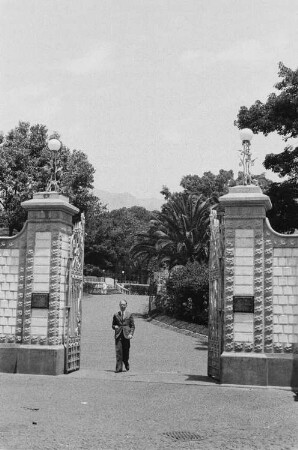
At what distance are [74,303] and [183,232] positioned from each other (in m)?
19.8

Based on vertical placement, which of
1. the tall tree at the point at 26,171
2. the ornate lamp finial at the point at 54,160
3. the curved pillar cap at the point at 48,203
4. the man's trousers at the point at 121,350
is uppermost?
the tall tree at the point at 26,171

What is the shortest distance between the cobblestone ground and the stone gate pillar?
560mm

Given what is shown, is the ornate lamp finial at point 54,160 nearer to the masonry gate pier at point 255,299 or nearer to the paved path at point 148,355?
the masonry gate pier at point 255,299

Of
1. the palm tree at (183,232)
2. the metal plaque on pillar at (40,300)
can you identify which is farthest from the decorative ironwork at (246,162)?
the palm tree at (183,232)

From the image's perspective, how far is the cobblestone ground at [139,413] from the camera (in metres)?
7.52

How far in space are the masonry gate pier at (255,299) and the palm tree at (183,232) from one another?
20018mm

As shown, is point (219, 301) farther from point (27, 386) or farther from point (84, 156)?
point (84, 156)

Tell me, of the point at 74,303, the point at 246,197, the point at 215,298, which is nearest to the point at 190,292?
the point at 74,303

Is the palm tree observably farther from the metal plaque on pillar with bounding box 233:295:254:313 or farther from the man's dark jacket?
the metal plaque on pillar with bounding box 233:295:254:313

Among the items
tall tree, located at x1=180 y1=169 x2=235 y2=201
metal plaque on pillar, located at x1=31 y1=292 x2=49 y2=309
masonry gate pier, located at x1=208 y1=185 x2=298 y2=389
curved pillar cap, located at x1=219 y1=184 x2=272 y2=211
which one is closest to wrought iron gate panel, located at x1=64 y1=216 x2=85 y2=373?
metal plaque on pillar, located at x1=31 y1=292 x2=49 y2=309

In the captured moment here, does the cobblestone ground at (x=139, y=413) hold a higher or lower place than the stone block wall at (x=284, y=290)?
lower

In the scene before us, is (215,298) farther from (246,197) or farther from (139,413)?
(139,413)

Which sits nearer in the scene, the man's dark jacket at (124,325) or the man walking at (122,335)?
the man walking at (122,335)

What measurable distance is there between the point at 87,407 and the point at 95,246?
47.5 metres
